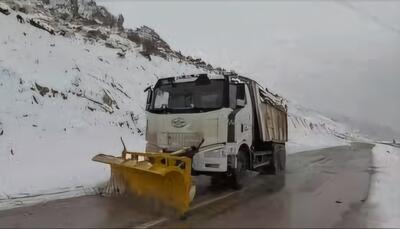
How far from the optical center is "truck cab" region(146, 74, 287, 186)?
10.3 metres

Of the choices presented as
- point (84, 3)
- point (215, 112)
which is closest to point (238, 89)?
point (215, 112)

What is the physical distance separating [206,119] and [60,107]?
9186 millimetres

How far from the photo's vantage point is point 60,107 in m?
17.5

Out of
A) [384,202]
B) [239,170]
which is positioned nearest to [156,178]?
[239,170]

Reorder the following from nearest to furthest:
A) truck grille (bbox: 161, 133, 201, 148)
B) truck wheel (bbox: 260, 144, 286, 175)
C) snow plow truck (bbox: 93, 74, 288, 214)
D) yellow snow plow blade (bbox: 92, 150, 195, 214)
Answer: yellow snow plow blade (bbox: 92, 150, 195, 214) < snow plow truck (bbox: 93, 74, 288, 214) < truck grille (bbox: 161, 133, 201, 148) < truck wheel (bbox: 260, 144, 286, 175)

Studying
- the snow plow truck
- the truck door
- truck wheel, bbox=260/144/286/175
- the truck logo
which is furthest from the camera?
truck wheel, bbox=260/144/286/175

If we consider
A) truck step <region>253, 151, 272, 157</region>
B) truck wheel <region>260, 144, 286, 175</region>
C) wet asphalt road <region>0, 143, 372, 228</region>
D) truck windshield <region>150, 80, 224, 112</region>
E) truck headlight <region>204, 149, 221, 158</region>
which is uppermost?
truck windshield <region>150, 80, 224, 112</region>

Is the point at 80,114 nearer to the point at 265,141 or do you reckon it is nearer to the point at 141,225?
the point at 265,141

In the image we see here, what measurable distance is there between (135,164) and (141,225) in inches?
86.1

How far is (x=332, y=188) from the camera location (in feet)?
39.7

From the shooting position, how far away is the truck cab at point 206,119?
33.7 ft

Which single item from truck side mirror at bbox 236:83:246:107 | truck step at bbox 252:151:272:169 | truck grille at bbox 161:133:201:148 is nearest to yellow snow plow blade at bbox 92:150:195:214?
truck grille at bbox 161:133:201:148

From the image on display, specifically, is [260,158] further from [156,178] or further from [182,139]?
[156,178]

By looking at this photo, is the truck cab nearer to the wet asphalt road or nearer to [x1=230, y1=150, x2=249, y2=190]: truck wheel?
[x1=230, y1=150, x2=249, y2=190]: truck wheel
